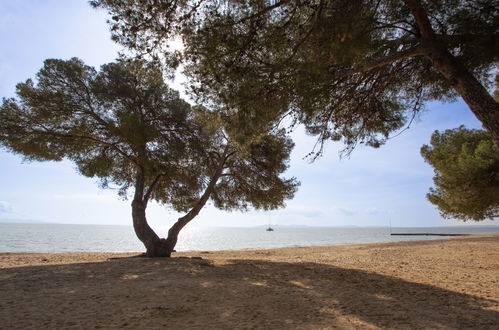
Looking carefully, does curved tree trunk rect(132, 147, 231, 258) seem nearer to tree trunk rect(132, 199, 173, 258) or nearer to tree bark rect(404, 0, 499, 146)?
tree trunk rect(132, 199, 173, 258)

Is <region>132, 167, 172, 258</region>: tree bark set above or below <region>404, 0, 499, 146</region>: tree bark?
below

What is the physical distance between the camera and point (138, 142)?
9078 millimetres

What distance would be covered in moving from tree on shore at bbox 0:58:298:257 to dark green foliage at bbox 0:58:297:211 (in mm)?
28

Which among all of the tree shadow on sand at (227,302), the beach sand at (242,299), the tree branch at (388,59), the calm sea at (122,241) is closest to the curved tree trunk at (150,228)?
the beach sand at (242,299)

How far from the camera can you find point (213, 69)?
5105mm

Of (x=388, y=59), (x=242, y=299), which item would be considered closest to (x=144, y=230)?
(x=242, y=299)

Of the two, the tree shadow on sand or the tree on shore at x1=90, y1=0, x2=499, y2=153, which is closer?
the tree shadow on sand

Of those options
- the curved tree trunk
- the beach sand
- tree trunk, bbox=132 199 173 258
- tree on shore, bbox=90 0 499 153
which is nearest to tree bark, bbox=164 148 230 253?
the curved tree trunk

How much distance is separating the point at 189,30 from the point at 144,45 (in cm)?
90

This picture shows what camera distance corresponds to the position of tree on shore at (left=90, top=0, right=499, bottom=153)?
4.54 m

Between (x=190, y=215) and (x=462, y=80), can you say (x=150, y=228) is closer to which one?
(x=190, y=215)

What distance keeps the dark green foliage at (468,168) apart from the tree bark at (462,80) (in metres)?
9.63

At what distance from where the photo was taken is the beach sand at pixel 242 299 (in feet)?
11.1

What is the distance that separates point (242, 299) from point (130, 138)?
6429 millimetres
